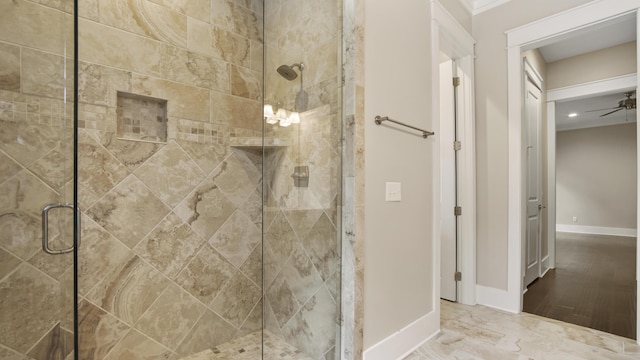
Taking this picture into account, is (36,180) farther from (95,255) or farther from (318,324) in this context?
(318,324)

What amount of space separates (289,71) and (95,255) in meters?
1.46

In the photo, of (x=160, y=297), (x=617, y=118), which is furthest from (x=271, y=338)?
(x=617, y=118)

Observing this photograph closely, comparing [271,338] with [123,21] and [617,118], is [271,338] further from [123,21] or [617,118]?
[617,118]

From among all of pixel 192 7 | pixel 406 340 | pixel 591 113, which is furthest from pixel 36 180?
pixel 591 113

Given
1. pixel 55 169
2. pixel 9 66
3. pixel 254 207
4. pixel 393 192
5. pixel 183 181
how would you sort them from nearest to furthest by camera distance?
pixel 9 66 → pixel 55 169 → pixel 393 192 → pixel 183 181 → pixel 254 207

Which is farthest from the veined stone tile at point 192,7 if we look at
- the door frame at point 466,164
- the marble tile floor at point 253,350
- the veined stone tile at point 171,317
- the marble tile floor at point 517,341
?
the marble tile floor at point 517,341

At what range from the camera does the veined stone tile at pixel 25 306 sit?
0.97 meters

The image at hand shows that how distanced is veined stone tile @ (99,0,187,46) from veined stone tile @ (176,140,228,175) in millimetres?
651

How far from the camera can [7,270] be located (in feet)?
3.12

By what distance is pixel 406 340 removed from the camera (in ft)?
6.53

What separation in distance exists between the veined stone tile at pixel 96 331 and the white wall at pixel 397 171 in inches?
55.7

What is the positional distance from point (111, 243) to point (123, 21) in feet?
4.16

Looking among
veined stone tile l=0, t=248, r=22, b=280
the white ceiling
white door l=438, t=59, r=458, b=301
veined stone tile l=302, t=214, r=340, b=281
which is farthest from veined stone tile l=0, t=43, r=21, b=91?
the white ceiling

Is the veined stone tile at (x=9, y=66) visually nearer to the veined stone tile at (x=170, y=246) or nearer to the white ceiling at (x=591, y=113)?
the veined stone tile at (x=170, y=246)
